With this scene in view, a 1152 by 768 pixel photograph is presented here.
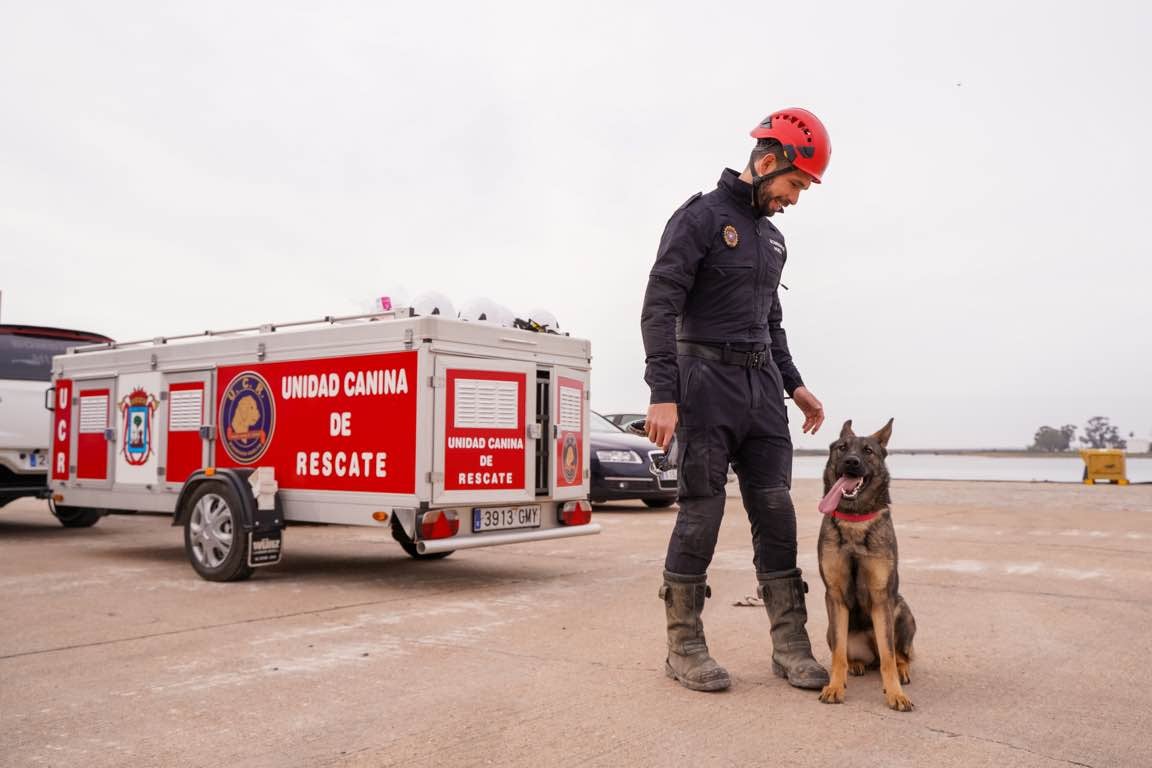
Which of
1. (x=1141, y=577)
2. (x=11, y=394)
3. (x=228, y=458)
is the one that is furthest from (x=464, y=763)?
(x=11, y=394)

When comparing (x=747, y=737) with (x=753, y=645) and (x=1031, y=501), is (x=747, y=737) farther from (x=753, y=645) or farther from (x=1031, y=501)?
(x=1031, y=501)

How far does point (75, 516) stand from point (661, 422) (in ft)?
31.0

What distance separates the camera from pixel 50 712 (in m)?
3.49

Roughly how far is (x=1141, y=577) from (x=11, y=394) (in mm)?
10461

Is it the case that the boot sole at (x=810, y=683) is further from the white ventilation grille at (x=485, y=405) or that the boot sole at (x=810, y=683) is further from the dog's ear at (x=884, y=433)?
the white ventilation grille at (x=485, y=405)

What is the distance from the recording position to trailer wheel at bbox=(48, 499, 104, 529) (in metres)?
10.6

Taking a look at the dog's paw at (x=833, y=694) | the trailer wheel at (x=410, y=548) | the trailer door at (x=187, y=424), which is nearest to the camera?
the dog's paw at (x=833, y=694)

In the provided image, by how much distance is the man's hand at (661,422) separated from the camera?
140 inches

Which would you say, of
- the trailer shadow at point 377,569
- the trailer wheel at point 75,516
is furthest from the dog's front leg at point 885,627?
the trailer wheel at point 75,516

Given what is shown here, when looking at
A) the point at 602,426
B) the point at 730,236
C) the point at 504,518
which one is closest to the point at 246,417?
the point at 504,518

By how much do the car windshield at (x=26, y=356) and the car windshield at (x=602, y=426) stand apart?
6919 mm

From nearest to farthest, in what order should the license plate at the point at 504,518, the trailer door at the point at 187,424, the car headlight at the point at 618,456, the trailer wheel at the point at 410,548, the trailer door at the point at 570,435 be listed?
the license plate at the point at 504,518 < the trailer wheel at the point at 410,548 < the trailer door at the point at 570,435 < the trailer door at the point at 187,424 < the car headlight at the point at 618,456

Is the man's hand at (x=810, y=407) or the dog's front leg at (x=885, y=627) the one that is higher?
the man's hand at (x=810, y=407)

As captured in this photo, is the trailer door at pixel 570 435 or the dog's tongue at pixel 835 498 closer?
the dog's tongue at pixel 835 498
